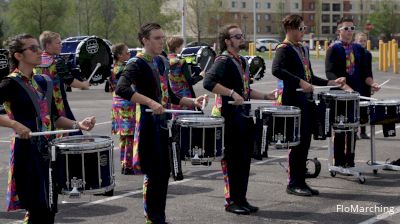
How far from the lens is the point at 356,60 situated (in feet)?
33.6

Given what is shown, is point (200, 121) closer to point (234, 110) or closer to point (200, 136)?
point (200, 136)

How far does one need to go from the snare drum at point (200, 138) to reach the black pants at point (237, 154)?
388mm

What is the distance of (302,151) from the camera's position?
798cm

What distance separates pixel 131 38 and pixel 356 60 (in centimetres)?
5693

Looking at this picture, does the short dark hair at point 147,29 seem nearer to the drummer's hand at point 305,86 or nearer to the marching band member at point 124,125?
the drummer's hand at point 305,86

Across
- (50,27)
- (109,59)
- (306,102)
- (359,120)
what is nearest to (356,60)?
(359,120)

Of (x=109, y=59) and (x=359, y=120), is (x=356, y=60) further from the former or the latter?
(x=109, y=59)

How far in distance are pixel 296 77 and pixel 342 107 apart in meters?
1.02

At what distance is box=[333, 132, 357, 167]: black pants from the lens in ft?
30.1

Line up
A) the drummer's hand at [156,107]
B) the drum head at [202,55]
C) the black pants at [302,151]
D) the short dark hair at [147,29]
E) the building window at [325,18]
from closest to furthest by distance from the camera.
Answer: the drummer's hand at [156,107], the short dark hair at [147,29], the black pants at [302,151], the drum head at [202,55], the building window at [325,18]

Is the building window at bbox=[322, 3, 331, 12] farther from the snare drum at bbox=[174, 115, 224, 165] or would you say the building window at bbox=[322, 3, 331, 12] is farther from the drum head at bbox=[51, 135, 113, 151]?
the drum head at bbox=[51, 135, 113, 151]

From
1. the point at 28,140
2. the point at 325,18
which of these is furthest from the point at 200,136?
the point at 325,18

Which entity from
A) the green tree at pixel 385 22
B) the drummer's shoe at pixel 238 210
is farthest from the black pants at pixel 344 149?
the green tree at pixel 385 22

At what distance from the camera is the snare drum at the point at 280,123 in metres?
7.39
